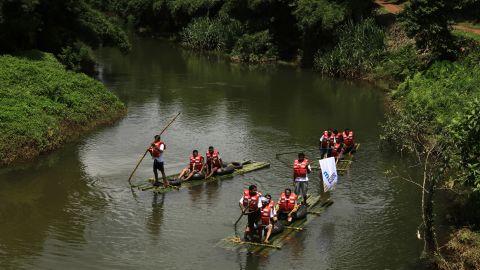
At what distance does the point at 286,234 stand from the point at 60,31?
105 feet

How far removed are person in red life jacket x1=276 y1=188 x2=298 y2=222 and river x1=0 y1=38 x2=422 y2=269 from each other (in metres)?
0.79

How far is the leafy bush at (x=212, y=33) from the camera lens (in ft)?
233

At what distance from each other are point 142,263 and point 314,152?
596 inches

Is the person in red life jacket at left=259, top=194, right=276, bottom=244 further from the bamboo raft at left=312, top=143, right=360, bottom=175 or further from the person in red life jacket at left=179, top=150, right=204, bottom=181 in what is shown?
the bamboo raft at left=312, top=143, right=360, bottom=175

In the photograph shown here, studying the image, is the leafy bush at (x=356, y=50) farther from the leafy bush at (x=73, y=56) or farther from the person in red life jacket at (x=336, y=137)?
the person in red life jacket at (x=336, y=137)

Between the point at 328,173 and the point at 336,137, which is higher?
the point at 336,137

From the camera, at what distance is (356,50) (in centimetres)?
5462

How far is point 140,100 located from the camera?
44875mm

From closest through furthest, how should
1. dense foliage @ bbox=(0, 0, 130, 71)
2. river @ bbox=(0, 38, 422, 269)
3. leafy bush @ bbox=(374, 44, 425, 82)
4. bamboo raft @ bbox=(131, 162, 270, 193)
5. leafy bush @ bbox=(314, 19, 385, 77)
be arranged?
river @ bbox=(0, 38, 422, 269) < bamboo raft @ bbox=(131, 162, 270, 193) < dense foliage @ bbox=(0, 0, 130, 71) < leafy bush @ bbox=(374, 44, 425, 82) < leafy bush @ bbox=(314, 19, 385, 77)

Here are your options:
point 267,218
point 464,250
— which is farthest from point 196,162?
point 464,250

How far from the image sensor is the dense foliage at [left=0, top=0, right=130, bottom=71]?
134 feet

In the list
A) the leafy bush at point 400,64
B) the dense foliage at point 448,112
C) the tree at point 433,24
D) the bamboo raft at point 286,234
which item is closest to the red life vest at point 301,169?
the bamboo raft at point 286,234

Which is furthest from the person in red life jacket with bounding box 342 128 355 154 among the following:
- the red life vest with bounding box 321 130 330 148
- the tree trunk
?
the tree trunk

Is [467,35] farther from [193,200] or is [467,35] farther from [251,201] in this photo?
[251,201]
